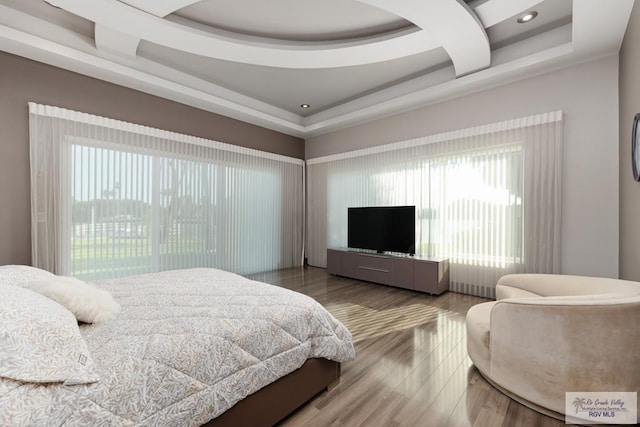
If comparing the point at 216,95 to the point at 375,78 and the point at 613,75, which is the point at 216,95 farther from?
the point at 613,75

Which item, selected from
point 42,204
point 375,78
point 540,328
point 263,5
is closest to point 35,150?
point 42,204

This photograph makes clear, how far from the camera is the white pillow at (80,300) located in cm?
146

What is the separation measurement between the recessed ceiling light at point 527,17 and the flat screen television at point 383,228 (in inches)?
96.5

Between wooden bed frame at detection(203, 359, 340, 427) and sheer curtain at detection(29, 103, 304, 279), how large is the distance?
3.33 m

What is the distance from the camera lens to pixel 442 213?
424 cm

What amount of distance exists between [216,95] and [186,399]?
4.37 metres

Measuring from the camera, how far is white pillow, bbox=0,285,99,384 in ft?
3.04

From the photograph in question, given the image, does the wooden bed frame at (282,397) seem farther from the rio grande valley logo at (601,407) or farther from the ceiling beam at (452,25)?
the ceiling beam at (452,25)

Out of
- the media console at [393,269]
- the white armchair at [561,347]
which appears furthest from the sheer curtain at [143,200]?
the white armchair at [561,347]

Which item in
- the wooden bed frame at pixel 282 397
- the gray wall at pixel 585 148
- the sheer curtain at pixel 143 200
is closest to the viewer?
the wooden bed frame at pixel 282 397

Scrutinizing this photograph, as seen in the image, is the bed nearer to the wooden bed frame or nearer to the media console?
the wooden bed frame

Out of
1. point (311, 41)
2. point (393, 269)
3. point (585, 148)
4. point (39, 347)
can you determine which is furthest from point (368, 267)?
point (39, 347)

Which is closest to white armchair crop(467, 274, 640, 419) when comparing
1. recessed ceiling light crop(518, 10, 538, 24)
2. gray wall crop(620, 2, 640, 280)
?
gray wall crop(620, 2, 640, 280)

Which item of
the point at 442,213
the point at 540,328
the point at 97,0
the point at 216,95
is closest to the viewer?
the point at 540,328
